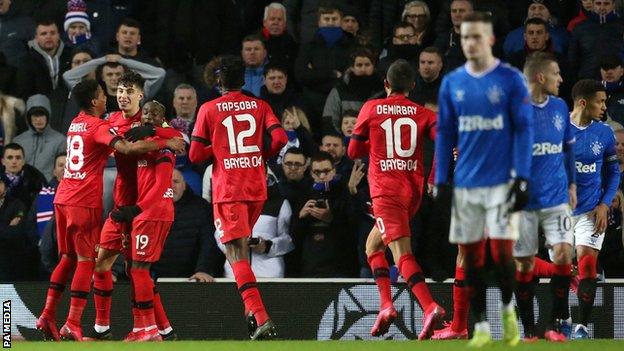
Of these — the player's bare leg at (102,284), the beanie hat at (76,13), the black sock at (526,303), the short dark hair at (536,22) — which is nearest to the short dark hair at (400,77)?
the black sock at (526,303)

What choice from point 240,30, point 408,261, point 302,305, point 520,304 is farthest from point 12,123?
point 520,304

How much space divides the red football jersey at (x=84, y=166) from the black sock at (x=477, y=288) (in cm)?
412

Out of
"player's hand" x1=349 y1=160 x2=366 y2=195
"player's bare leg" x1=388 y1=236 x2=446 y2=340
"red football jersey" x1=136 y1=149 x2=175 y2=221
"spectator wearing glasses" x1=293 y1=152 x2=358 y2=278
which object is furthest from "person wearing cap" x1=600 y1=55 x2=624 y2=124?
"red football jersey" x1=136 y1=149 x2=175 y2=221

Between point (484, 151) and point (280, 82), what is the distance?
7215mm

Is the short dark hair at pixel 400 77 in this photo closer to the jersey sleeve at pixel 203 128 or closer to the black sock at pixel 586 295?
the jersey sleeve at pixel 203 128

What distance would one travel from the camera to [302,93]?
1691cm

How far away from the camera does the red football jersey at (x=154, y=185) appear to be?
1203 cm

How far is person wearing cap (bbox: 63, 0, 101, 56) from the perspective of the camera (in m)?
17.5

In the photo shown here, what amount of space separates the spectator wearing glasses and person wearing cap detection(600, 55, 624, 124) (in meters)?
3.54

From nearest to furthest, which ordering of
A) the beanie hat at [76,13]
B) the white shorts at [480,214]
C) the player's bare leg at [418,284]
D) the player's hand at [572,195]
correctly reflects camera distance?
the white shorts at [480,214] < the player's hand at [572,195] < the player's bare leg at [418,284] < the beanie hat at [76,13]

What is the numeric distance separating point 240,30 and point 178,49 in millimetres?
1002

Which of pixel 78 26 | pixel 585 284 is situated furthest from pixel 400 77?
pixel 78 26

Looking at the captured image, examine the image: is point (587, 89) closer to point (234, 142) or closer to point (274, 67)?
point (234, 142)

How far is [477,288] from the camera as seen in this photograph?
9.56 metres
